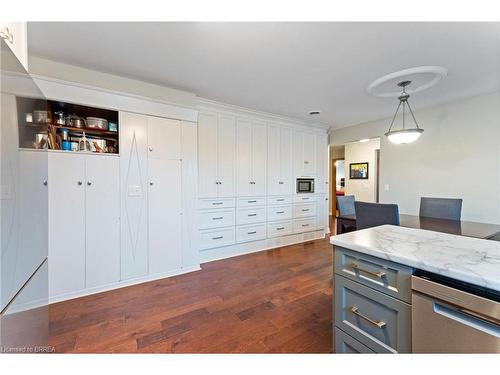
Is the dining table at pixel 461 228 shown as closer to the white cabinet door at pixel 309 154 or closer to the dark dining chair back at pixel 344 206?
the dark dining chair back at pixel 344 206

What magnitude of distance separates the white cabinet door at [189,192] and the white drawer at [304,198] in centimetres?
212

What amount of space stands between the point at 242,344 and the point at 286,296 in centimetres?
82

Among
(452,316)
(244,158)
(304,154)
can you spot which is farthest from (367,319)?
(304,154)

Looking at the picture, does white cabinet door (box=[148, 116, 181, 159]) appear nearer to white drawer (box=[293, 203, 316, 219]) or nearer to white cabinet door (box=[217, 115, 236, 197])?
white cabinet door (box=[217, 115, 236, 197])

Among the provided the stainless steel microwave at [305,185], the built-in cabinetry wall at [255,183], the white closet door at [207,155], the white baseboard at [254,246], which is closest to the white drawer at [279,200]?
the built-in cabinetry wall at [255,183]

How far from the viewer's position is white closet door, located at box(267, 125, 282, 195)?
3887 mm

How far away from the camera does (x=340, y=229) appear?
116 inches

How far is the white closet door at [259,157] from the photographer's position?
3.71m

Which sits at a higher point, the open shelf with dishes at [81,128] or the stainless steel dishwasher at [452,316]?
the open shelf with dishes at [81,128]

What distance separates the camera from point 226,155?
342 centimetres

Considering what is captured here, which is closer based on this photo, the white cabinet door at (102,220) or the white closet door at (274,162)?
the white cabinet door at (102,220)

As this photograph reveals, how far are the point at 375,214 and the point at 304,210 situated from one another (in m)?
2.12
